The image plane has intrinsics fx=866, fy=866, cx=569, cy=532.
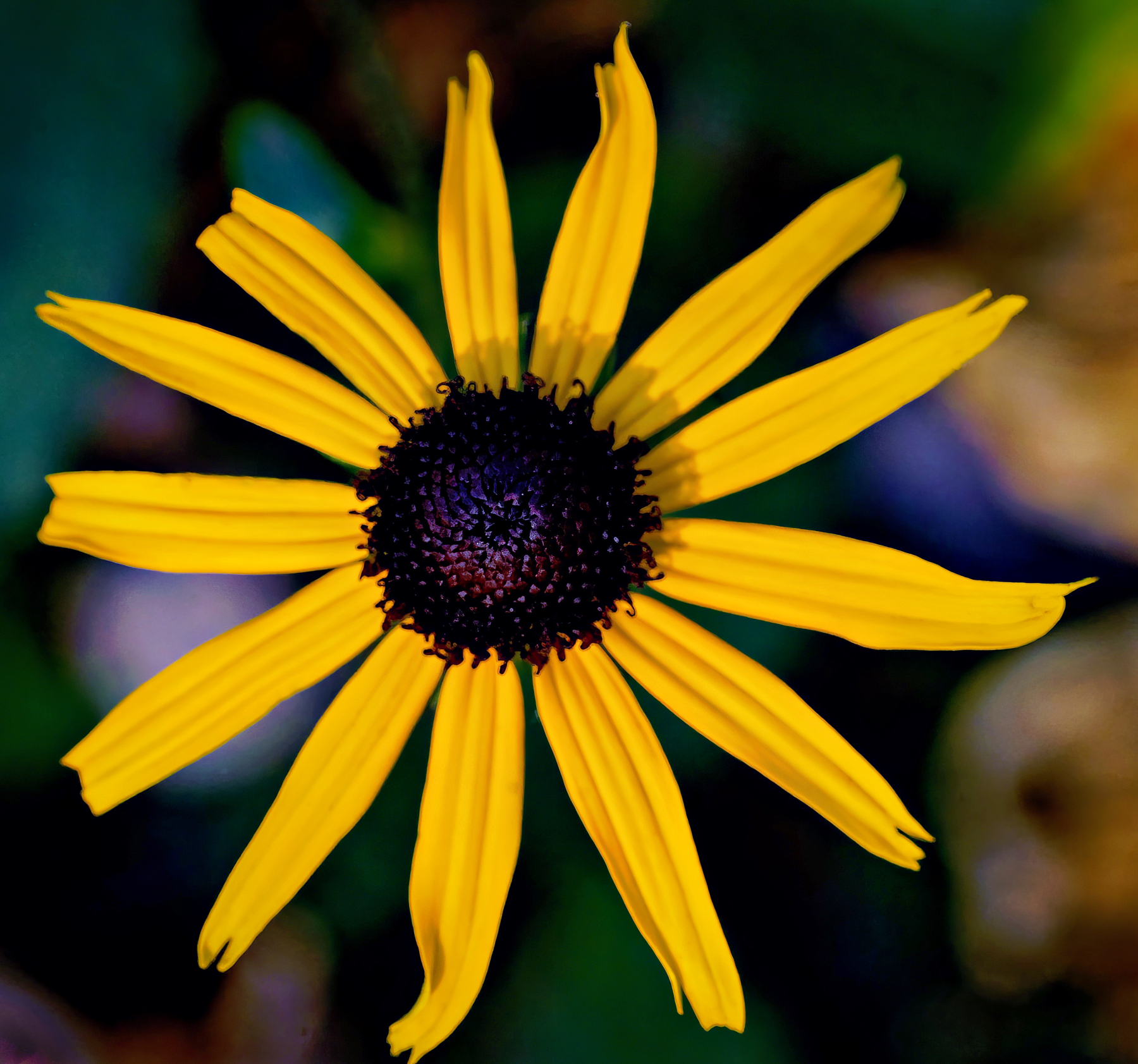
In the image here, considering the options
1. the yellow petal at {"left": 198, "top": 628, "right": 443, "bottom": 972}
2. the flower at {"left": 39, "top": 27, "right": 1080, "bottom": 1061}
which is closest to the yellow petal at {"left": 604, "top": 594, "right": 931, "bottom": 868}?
the flower at {"left": 39, "top": 27, "right": 1080, "bottom": 1061}

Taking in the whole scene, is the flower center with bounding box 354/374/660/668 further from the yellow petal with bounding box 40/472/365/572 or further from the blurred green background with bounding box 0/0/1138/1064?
the blurred green background with bounding box 0/0/1138/1064

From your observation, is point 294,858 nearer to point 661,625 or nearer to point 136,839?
point 661,625

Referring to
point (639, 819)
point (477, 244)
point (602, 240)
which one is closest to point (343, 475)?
point (477, 244)

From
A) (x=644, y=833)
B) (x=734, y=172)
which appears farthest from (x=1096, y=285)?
(x=644, y=833)

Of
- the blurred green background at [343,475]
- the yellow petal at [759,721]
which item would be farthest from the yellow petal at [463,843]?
the blurred green background at [343,475]

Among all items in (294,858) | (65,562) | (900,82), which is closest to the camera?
(294,858)

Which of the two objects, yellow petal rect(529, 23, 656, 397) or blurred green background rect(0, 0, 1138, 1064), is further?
blurred green background rect(0, 0, 1138, 1064)

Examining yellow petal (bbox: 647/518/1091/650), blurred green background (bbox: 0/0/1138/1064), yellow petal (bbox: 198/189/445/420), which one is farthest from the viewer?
blurred green background (bbox: 0/0/1138/1064)
